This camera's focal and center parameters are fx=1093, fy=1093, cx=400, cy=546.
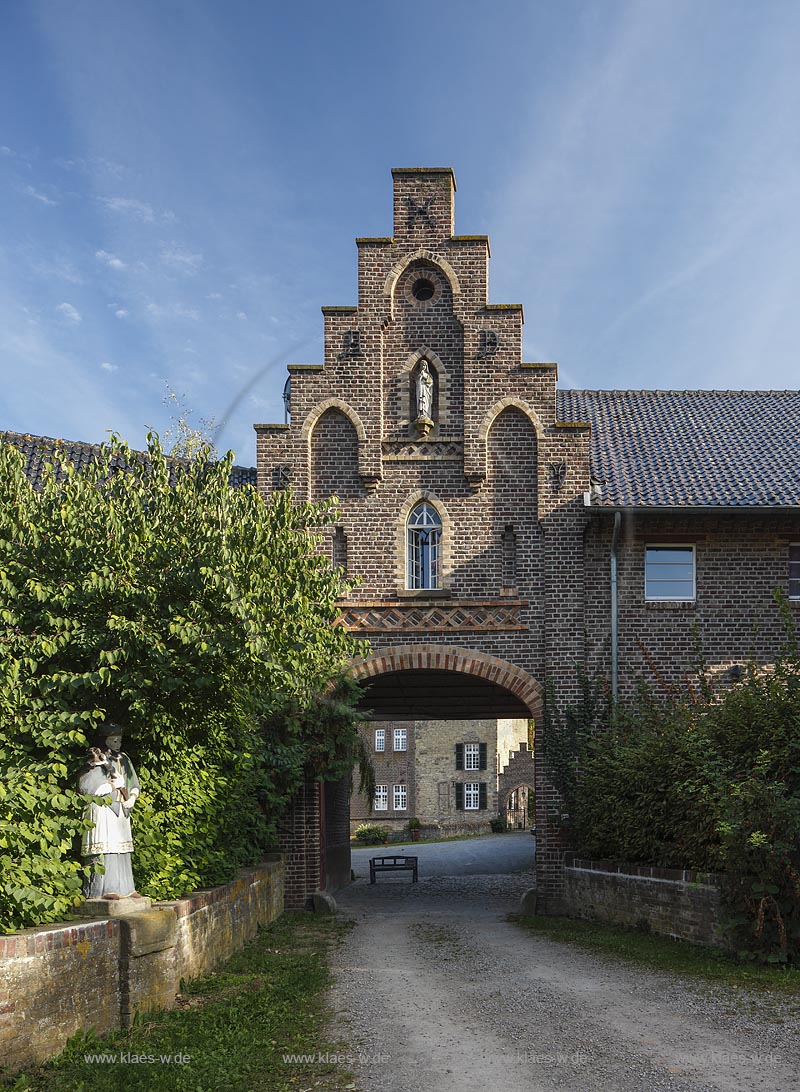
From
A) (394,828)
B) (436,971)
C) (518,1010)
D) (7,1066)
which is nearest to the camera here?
(7,1066)

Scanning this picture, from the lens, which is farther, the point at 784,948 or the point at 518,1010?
the point at 784,948

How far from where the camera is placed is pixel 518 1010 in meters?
10.4

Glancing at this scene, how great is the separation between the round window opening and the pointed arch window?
4022 mm

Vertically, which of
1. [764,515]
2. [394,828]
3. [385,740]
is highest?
[764,515]

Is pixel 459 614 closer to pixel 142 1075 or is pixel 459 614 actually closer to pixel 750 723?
pixel 750 723

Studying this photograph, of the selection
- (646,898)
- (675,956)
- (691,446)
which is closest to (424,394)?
(691,446)

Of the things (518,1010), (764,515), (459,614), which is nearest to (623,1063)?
(518,1010)

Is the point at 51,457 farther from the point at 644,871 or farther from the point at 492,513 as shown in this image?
the point at 644,871

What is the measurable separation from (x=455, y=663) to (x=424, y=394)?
5040 mm

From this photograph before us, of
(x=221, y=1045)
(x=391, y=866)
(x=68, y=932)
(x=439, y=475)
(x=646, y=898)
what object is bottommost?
(x=391, y=866)

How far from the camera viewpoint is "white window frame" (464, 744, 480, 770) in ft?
182

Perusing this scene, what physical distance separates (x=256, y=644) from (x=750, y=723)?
22.2ft

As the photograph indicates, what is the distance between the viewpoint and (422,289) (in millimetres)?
21016

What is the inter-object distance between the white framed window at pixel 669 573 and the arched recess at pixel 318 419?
18.5 feet
